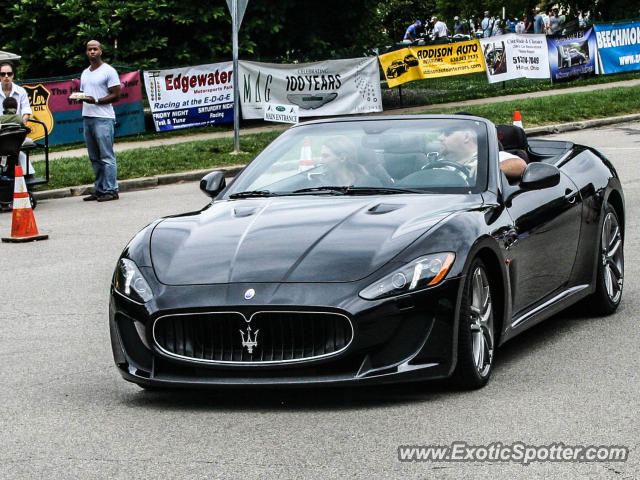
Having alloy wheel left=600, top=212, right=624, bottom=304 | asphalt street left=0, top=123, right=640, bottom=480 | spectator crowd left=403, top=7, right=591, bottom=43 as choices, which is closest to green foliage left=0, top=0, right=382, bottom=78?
spectator crowd left=403, top=7, right=591, bottom=43

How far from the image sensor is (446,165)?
23.1ft

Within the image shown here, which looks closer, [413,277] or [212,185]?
[413,277]

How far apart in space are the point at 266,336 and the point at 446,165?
73.3 inches

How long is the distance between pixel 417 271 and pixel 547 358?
4.67ft

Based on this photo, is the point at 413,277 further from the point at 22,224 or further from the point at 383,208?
the point at 22,224

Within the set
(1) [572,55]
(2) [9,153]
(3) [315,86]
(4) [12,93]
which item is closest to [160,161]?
(4) [12,93]

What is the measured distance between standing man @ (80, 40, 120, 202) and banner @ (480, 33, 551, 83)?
49.4 feet

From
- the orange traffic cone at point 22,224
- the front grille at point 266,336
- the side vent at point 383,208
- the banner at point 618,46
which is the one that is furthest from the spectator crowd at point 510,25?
the front grille at point 266,336

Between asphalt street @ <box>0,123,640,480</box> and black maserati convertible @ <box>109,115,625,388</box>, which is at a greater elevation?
black maserati convertible @ <box>109,115,625,388</box>

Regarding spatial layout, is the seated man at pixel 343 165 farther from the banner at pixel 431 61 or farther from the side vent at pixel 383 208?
the banner at pixel 431 61

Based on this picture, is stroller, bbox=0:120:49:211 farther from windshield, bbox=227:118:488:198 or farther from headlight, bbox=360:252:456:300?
headlight, bbox=360:252:456:300

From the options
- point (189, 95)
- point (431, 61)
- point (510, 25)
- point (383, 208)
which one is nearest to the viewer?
point (383, 208)

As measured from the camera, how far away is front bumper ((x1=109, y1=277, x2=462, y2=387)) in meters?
5.56

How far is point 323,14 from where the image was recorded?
2928 centimetres
